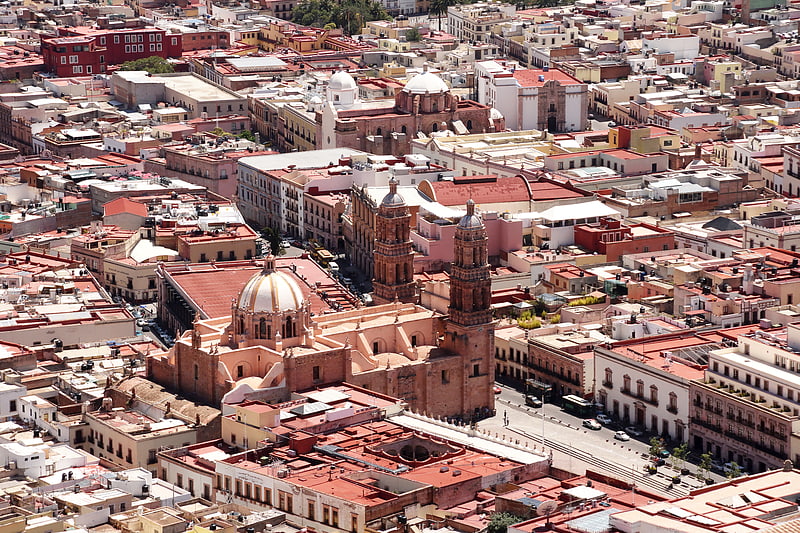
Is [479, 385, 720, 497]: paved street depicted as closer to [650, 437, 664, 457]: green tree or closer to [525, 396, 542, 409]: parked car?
[525, 396, 542, 409]: parked car

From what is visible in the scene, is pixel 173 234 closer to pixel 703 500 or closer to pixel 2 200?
pixel 2 200

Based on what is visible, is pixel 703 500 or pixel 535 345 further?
pixel 535 345

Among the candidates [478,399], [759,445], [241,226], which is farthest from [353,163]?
[759,445]

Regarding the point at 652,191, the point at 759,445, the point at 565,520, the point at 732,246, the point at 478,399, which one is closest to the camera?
the point at 565,520

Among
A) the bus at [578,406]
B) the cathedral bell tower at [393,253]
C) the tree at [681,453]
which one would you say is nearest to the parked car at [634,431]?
the bus at [578,406]

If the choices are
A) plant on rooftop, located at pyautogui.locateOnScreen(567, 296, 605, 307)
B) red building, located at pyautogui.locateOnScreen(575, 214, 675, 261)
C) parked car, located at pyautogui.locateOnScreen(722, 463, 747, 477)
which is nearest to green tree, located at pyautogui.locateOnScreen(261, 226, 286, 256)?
red building, located at pyautogui.locateOnScreen(575, 214, 675, 261)
